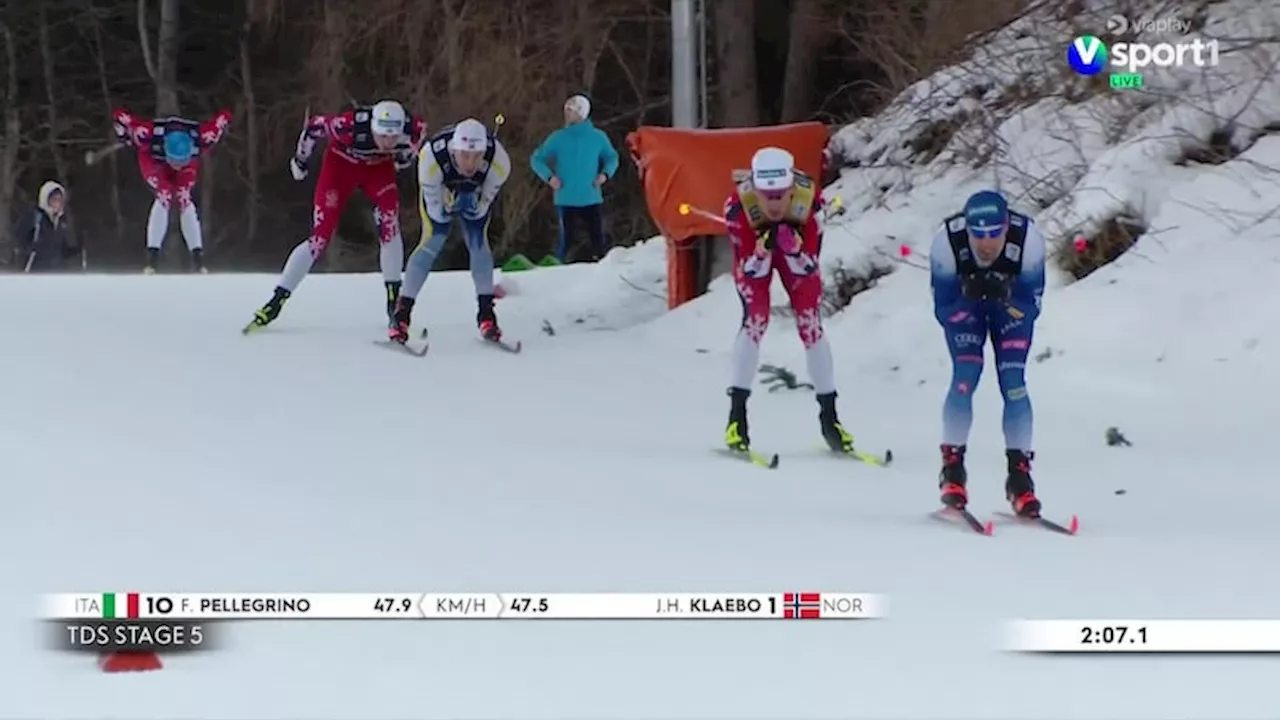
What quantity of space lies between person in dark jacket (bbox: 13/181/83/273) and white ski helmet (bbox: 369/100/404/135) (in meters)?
6.46

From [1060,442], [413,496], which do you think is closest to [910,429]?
[1060,442]

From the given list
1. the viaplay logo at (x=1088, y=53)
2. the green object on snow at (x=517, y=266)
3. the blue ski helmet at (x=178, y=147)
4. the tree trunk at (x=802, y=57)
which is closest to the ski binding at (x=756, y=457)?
the viaplay logo at (x=1088, y=53)

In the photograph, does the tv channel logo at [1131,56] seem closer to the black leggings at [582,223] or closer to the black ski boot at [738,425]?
the black ski boot at [738,425]

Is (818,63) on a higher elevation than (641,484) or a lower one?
higher

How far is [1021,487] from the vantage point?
548 cm

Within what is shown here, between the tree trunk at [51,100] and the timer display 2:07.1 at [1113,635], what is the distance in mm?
14973

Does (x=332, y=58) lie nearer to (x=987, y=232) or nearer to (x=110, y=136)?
(x=110, y=136)

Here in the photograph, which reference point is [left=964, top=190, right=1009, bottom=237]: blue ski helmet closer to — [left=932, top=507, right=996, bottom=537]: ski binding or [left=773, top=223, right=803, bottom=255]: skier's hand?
[left=932, top=507, right=996, bottom=537]: ski binding

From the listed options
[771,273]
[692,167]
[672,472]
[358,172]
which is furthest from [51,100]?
[672,472]

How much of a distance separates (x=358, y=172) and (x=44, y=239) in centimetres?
639

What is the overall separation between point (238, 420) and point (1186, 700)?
438cm

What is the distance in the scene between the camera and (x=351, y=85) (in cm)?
1620

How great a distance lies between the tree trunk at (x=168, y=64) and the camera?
17.5 metres

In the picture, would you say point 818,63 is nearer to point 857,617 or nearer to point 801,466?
point 801,466
